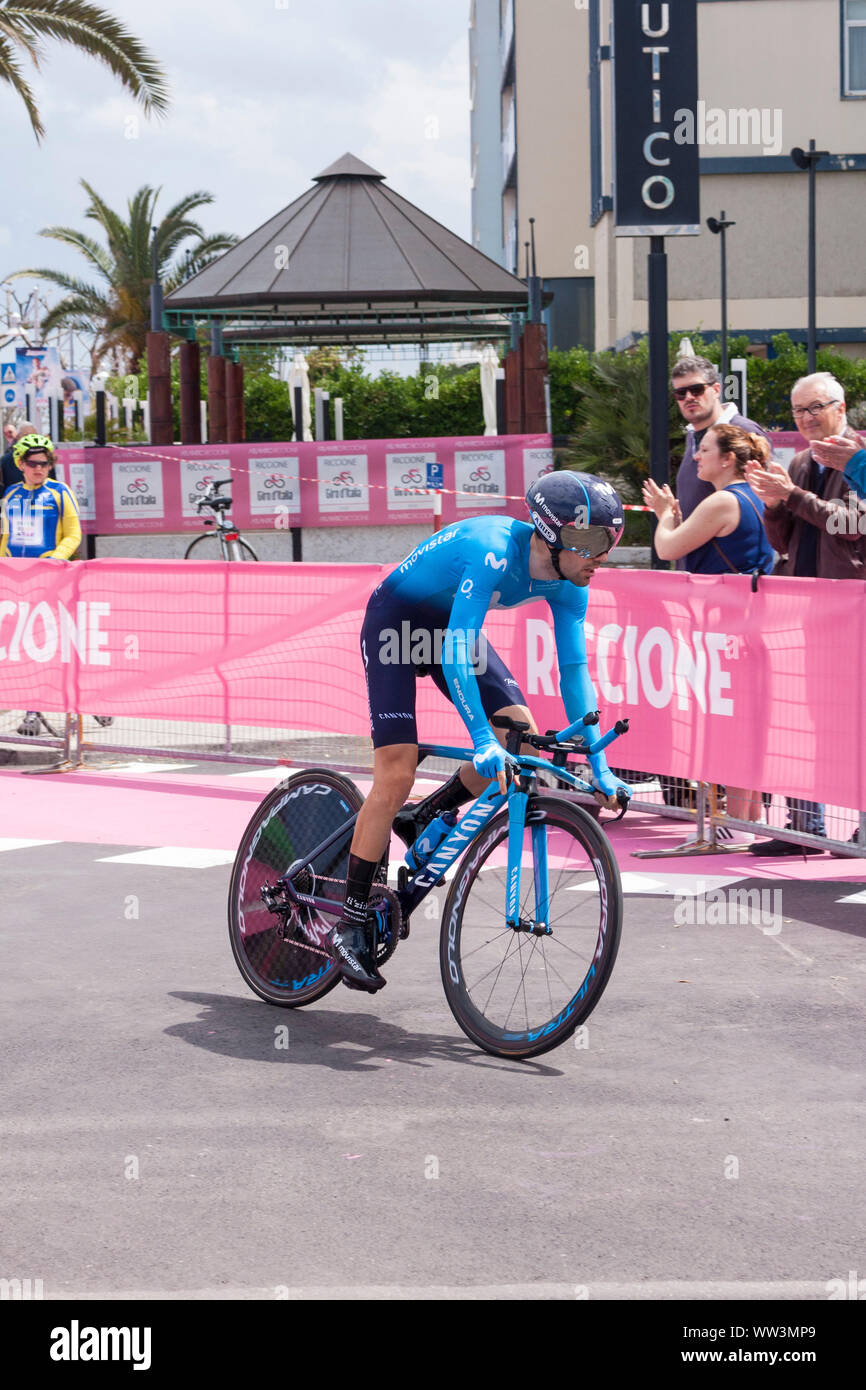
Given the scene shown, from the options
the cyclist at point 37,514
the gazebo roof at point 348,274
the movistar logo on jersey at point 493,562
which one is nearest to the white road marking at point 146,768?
the cyclist at point 37,514

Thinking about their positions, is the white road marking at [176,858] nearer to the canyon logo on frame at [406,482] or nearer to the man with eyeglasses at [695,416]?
the man with eyeglasses at [695,416]

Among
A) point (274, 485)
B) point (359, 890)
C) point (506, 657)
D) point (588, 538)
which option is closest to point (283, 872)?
point (359, 890)

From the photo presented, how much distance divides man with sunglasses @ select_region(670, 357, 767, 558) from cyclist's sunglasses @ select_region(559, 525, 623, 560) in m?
3.66

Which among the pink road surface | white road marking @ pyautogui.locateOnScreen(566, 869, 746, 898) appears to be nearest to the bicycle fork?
white road marking @ pyautogui.locateOnScreen(566, 869, 746, 898)

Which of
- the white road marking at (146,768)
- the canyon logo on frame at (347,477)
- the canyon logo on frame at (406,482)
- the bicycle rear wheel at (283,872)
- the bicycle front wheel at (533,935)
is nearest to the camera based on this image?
the bicycle front wheel at (533,935)

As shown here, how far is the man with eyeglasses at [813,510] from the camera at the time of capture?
8.03 m

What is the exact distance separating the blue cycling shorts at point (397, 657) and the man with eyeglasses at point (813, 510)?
113 inches

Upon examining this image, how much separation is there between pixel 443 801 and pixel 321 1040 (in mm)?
845

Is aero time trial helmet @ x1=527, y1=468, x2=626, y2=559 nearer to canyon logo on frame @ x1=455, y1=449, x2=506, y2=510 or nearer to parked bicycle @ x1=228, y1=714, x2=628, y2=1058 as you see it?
parked bicycle @ x1=228, y1=714, x2=628, y2=1058

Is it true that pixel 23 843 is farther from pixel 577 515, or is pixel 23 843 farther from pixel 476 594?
pixel 577 515

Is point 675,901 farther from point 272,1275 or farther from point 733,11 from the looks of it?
point 733,11

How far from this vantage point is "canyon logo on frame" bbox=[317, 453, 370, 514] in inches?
972

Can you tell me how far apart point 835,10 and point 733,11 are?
2.58m

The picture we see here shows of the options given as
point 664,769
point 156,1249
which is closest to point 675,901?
point 664,769
